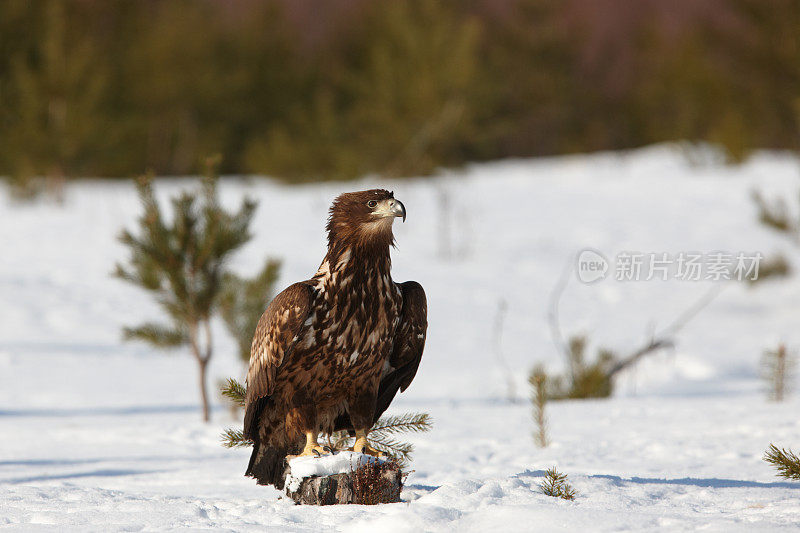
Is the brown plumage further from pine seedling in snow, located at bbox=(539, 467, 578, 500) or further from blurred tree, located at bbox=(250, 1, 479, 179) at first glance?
blurred tree, located at bbox=(250, 1, 479, 179)

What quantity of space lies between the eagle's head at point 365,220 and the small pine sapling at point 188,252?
3.79 metres

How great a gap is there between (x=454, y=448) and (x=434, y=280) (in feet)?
30.9

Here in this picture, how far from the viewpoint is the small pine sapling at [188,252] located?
832 centimetres

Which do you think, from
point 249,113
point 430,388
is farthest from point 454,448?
point 249,113

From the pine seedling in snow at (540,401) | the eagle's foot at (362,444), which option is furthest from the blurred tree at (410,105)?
the eagle's foot at (362,444)

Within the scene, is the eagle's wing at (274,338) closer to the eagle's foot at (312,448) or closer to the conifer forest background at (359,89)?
the eagle's foot at (312,448)

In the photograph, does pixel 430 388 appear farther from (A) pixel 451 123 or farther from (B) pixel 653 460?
(A) pixel 451 123

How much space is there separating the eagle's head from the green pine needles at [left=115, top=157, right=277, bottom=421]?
12.3ft

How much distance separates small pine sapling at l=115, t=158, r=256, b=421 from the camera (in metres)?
8.32

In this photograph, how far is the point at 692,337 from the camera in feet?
47.0

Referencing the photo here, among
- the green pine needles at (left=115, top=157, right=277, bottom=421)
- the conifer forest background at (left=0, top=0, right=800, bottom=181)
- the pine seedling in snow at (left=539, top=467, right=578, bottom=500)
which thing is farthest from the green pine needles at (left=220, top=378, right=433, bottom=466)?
the conifer forest background at (left=0, top=0, right=800, bottom=181)

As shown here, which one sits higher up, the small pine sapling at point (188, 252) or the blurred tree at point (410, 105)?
the blurred tree at point (410, 105)

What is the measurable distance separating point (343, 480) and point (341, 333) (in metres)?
0.85

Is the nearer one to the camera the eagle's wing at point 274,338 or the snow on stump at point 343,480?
the eagle's wing at point 274,338
